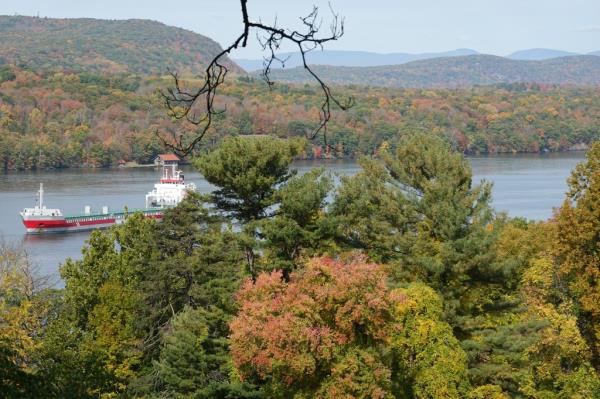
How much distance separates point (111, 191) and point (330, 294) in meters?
46.0

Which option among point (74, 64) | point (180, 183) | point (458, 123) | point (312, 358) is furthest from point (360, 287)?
point (74, 64)

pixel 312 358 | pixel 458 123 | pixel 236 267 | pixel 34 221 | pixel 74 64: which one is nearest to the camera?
pixel 312 358

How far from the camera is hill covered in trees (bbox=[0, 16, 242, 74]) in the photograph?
149625 millimetres

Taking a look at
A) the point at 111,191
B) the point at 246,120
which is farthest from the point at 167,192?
the point at 246,120

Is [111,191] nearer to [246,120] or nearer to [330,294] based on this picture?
[246,120]

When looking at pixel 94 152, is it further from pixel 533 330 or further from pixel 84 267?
pixel 533 330

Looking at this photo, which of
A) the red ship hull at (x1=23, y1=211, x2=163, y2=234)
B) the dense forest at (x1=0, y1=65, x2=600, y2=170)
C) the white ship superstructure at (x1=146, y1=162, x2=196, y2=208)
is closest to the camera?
the red ship hull at (x1=23, y1=211, x2=163, y2=234)

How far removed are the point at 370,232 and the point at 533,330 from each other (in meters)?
4.75

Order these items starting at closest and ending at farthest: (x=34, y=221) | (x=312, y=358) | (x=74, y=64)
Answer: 1. (x=312, y=358)
2. (x=34, y=221)
3. (x=74, y=64)

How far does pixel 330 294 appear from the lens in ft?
36.1

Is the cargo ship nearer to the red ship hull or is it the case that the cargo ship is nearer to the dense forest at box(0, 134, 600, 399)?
the red ship hull

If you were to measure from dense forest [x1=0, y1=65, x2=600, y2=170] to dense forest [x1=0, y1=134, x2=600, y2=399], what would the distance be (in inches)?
1877

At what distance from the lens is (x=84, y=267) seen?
18.0 metres

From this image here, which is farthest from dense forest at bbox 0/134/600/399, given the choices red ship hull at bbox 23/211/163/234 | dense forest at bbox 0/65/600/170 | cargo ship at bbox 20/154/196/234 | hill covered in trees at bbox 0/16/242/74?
hill covered in trees at bbox 0/16/242/74
